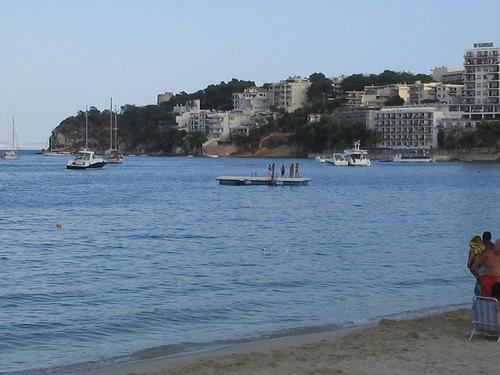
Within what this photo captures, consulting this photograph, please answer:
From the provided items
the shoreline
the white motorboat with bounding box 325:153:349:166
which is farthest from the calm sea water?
the white motorboat with bounding box 325:153:349:166

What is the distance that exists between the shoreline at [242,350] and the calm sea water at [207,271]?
0.55 m

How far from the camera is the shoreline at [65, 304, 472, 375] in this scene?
1427 centimetres

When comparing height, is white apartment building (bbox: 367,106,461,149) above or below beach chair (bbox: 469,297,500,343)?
above

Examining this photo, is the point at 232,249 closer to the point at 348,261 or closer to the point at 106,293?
the point at 348,261

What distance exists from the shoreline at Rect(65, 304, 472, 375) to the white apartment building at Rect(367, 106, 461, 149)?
170 meters

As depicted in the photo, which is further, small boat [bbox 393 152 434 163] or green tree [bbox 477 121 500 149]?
small boat [bbox 393 152 434 163]

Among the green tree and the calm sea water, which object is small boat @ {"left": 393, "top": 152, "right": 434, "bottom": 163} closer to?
the green tree

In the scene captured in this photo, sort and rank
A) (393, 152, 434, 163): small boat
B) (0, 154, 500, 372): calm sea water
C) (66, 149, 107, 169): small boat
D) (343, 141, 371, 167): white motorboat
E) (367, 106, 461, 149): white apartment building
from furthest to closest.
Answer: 1. (367, 106, 461, 149): white apartment building
2. (393, 152, 434, 163): small boat
3. (343, 141, 371, 167): white motorboat
4. (66, 149, 107, 169): small boat
5. (0, 154, 500, 372): calm sea water

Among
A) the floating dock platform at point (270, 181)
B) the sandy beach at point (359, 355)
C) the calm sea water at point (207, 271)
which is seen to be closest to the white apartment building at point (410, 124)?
the floating dock platform at point (270, 181)

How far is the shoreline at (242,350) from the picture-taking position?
14266 millimetres

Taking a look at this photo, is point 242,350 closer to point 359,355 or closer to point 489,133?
point 359,355

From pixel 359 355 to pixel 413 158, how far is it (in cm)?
17119

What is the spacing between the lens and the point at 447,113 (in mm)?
187000

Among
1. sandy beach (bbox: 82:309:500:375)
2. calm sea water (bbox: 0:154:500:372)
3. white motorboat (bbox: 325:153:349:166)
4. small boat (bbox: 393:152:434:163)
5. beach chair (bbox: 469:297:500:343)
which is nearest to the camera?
sandy beach (bbox: 82:309:500:375)
